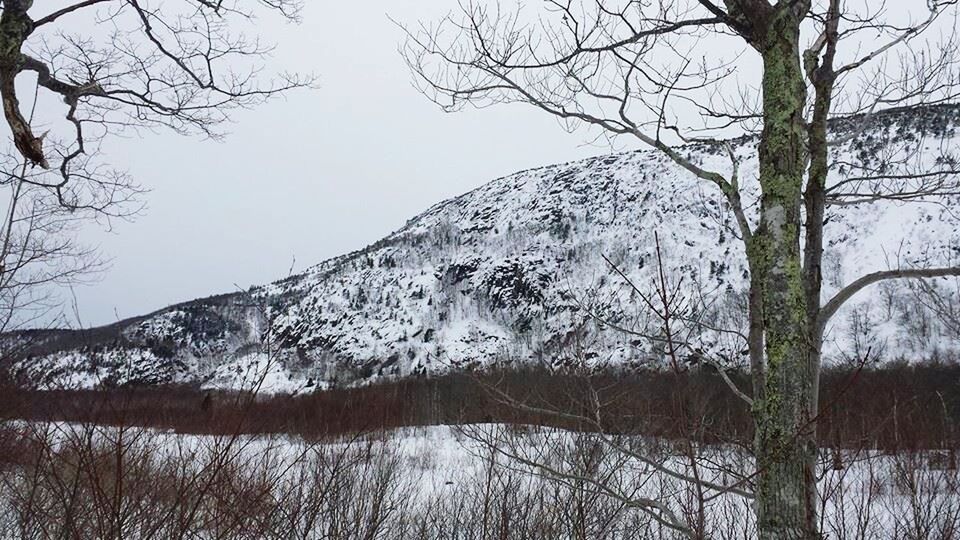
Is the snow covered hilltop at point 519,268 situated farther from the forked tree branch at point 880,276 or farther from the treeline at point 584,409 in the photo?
the forked tree branch at point 880,276

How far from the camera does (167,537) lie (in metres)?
2.75

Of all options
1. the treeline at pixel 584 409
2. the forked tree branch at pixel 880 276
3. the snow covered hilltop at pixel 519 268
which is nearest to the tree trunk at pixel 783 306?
the treeline at pixel 584 409

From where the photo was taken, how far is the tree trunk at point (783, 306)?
6.69 ft

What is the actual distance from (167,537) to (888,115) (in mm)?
4447

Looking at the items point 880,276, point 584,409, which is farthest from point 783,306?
point 584,409

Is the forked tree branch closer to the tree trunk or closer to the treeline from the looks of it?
the treeline

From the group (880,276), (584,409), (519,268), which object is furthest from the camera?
(519,268)

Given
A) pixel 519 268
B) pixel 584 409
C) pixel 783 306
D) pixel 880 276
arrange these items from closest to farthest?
pixel 783 306 → pixel 880 276 → pixel 584 409 → pixel 519 268

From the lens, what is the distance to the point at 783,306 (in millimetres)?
2127

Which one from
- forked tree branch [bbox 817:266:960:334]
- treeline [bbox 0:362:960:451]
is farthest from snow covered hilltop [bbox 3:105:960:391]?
forked tree branch [bbox 817:266:960:334]

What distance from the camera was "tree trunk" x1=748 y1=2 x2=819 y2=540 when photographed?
2039mm

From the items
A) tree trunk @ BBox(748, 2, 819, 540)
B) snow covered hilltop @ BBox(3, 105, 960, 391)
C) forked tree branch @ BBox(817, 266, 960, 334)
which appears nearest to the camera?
tree trunk @ BBox(748, 2, 819, 540)

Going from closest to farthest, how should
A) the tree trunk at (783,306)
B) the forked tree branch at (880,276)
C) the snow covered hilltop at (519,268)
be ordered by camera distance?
the tree trunk at (783,306), the forked tree branch at (880,276), the snow covered hilltop at (519,268)

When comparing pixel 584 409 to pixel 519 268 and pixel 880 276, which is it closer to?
pixel 880 276
